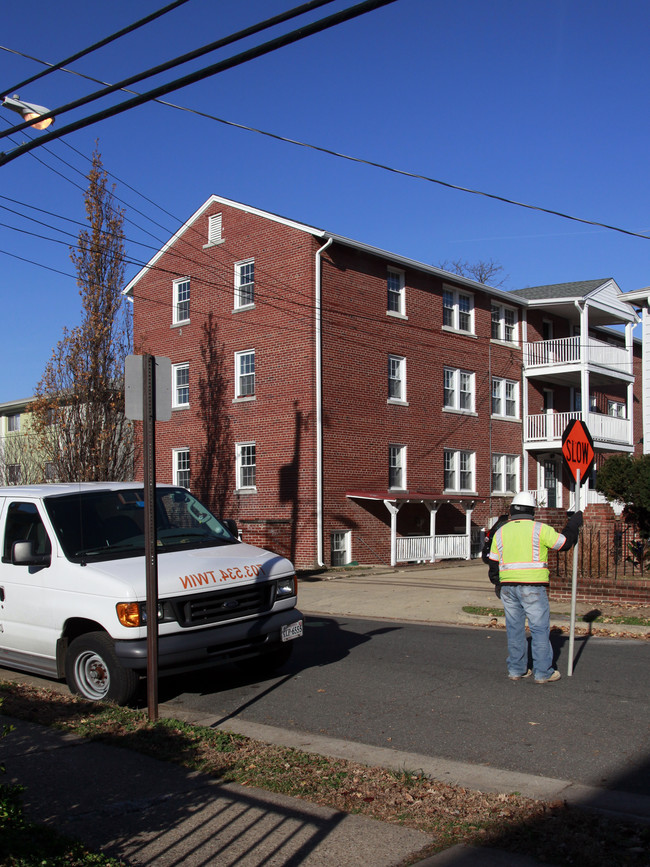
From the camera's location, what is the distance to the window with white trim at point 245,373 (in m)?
25.9

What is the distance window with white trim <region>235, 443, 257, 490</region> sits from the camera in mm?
25672

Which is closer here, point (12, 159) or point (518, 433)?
point (12, 159)

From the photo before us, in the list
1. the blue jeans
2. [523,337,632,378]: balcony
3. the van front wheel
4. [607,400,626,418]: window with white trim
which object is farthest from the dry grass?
[607,400,626,418]: window with white trim

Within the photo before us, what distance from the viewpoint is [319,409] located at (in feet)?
78.0

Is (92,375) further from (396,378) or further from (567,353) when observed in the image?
(567,353)

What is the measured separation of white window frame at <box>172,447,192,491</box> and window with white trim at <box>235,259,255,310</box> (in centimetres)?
517

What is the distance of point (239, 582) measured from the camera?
766 centimetres

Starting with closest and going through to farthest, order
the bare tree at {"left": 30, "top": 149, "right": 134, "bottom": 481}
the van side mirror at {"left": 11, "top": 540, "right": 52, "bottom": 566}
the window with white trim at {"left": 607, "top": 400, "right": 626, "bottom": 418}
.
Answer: the van side mirror at {"left": 11, "top": 540, "right": 52, "bottom": 566} → the bare tree at {"left": 30, "top": 149, "right": 134, "bottom": 481} → the window with white trim at {"left": 607, "top": 400, "right": 626, "bottom": 418}

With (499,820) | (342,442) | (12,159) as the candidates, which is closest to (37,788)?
(499,820)

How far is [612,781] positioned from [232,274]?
2297 centimetres

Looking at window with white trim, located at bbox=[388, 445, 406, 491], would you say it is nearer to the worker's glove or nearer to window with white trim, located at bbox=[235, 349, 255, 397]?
window with white trim, located at bbox=[235, 349, 255, 397]

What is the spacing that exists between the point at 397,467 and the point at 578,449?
17396 mm

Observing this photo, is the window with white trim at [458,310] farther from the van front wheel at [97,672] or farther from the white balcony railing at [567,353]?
the van front wheel at [97,672]

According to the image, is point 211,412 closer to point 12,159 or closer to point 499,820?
point 12,159
